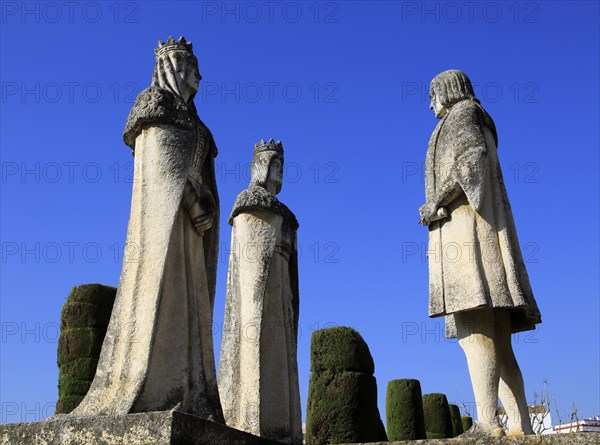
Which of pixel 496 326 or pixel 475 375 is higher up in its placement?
pixel 496 326

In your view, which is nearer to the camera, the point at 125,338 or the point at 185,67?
the point at 125,338

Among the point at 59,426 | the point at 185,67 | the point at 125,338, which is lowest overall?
the point at 59,426

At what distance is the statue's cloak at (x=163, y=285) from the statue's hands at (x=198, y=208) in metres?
0.03

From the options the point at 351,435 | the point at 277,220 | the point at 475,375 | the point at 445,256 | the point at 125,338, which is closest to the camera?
the point at 125,338

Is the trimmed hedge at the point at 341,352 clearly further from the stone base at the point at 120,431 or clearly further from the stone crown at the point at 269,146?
the stone base at the point at 120,431

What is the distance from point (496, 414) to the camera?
7148 millimetres

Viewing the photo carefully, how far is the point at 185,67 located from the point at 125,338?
244 cm

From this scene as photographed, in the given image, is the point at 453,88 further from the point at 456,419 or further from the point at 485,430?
the point at 456,419

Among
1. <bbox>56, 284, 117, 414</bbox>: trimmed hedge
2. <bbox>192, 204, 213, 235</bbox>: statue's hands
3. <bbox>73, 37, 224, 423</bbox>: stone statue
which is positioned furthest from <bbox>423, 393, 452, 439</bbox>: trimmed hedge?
<bbox>192, 204, 213, 235</bbox>: statue's hands

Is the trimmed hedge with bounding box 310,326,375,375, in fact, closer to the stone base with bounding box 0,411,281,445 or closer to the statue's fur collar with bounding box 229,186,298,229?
the statue's fur collar with bounding box 229,186,298,229

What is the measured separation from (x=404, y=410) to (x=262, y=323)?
1386 centimetres

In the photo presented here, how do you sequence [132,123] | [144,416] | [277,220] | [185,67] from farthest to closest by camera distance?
[277,220]
[185,67]
[132,123]
[144,416]

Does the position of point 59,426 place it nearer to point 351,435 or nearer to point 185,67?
point 185,67

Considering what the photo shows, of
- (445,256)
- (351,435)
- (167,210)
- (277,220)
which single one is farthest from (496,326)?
(351,435)
